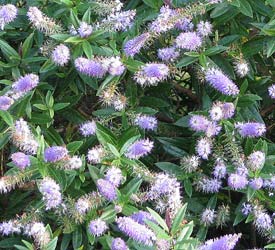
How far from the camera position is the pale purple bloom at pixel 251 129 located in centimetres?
273

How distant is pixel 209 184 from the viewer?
2.84 meters

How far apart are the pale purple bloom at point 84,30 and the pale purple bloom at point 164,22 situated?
0.25 meters

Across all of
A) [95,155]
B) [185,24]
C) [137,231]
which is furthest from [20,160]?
[185,24]

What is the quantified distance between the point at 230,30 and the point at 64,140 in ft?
2.93

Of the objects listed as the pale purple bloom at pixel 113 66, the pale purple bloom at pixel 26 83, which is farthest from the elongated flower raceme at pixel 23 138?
the pale purple bloom at pixel 113 66

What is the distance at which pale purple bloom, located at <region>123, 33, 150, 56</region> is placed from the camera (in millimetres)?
2752

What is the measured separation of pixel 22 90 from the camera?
109 inches

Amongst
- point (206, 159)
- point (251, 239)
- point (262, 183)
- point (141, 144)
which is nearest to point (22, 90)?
point (141, 144)

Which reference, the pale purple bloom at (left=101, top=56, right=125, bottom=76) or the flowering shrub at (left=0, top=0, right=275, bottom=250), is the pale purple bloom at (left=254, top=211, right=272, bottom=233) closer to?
the flowering shrub at (left=0, top=0, right=275, bottom=250)

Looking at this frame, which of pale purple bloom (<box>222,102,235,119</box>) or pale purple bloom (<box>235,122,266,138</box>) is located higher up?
pale purple bloom (<box>222,102,235,119</box>)

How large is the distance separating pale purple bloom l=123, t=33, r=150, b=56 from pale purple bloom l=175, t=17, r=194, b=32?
18 centimetres

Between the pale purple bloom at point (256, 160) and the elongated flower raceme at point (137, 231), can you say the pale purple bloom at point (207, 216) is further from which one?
the elongated flower raceme at point (137, 231)

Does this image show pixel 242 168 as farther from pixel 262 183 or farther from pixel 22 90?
pixel 22 90

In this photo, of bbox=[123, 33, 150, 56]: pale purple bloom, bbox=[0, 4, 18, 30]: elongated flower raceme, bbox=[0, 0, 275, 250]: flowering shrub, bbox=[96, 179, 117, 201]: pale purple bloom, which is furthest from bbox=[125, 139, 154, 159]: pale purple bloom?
bbox=[0, 4, 18, 30]: elongated flower raceme
